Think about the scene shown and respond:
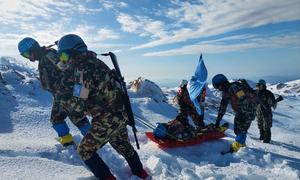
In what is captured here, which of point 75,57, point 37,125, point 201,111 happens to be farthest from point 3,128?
point 201,111

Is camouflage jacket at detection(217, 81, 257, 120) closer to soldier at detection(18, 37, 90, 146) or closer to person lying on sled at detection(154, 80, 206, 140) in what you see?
person lying on sled at detection(154, 80, 206, 140)

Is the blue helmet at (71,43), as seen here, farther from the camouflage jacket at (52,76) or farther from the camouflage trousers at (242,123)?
the camouflage trousers at (242,123)

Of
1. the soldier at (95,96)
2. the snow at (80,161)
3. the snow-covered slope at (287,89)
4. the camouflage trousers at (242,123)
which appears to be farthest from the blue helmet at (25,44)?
the snow-covered slope at (287,89)

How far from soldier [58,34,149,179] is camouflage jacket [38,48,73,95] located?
70.3 inches

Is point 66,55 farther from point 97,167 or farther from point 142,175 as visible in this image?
point 142,175

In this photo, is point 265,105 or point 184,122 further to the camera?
point 265,105

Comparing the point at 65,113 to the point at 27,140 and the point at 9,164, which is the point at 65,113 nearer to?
the point at 27,140

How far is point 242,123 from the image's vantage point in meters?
8.39

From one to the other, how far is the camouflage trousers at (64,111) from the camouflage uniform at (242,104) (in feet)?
12.1

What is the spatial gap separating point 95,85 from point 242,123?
15.5ft

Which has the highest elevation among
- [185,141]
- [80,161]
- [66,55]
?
[66,55]

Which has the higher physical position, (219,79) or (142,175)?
(219,79)

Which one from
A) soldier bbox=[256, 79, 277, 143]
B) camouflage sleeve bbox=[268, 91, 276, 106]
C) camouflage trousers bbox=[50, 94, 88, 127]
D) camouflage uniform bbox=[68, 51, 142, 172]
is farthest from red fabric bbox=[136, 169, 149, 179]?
camouflage sleeve bbox=[268, 91, 276, 106]

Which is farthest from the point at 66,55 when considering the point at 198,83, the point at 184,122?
the point at 198,83
